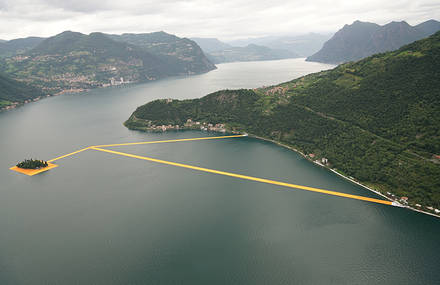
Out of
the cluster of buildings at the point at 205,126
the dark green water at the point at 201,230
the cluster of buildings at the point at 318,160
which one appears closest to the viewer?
the dark green water at the point at 201,230

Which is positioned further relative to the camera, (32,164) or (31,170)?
(32,164)

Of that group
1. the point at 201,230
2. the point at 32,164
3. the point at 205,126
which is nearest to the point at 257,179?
the point at 201,230

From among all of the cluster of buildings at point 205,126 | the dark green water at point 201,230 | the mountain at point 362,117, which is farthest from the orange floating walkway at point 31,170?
the cluster of buildings at point 205,126

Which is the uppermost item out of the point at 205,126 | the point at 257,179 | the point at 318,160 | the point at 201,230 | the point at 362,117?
the point at 362,117

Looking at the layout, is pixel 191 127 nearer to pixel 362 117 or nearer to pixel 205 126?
pixel 205 126

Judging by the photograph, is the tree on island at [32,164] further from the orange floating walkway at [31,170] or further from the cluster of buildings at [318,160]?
the cluster of buildings at [318,160]

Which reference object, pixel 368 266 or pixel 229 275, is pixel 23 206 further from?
pixel 368 266

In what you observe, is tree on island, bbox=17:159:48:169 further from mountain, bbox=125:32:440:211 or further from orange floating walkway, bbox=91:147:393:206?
mountain, bbox=125:32:440:211
